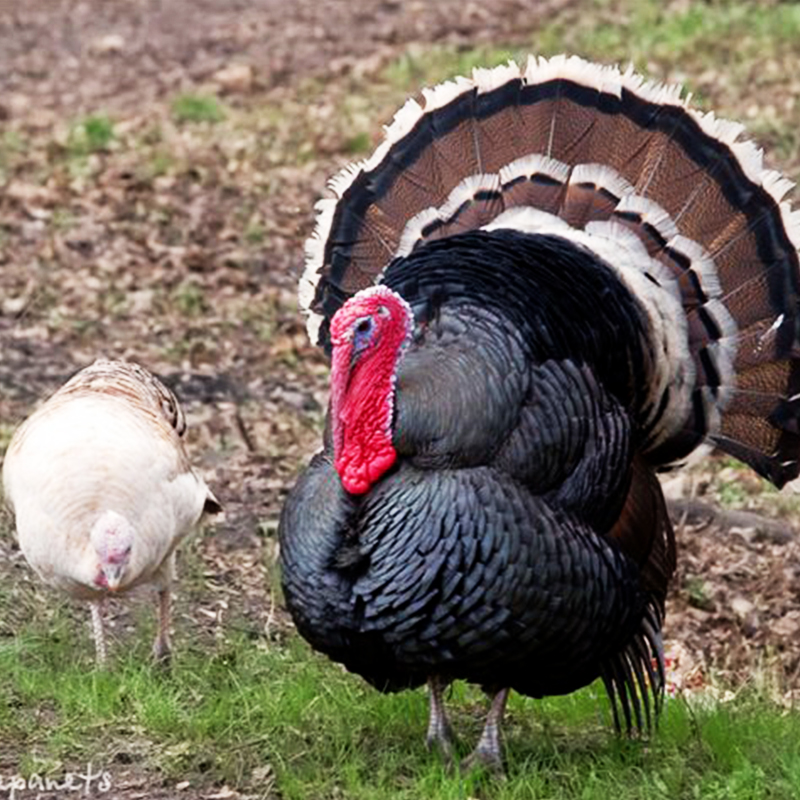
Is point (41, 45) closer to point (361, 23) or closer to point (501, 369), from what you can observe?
point (361, 23)

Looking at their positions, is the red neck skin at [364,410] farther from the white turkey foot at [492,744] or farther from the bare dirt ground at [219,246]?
the bare dirt ground at [219,246]

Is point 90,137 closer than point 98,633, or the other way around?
point 98,633

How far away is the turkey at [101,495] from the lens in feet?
19.5

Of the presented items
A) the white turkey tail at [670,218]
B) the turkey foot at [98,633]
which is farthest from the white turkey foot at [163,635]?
the white turkey tail at [670,218]

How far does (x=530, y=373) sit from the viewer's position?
517cm

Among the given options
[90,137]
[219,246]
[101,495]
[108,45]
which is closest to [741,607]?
[101,495]

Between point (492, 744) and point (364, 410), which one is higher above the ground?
point (364, 410)

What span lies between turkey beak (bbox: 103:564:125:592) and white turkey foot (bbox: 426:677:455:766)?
1.07 meters

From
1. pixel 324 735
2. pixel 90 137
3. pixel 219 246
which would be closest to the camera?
pixel 324 735

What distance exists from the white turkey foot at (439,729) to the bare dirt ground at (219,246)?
1385mm

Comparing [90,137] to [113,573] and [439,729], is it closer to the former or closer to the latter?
[113,573]

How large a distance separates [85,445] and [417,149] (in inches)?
56.6

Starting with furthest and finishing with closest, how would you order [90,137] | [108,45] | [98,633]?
[108,45] < [90,137] < [98,633]

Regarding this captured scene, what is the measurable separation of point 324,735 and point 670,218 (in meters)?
1.91
